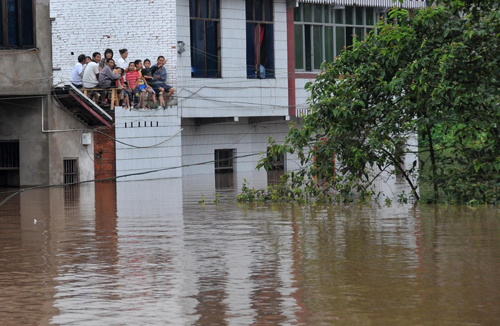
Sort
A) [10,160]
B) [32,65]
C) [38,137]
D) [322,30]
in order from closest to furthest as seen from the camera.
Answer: [32,65]
[38,137]
[10,160]
[322,30]

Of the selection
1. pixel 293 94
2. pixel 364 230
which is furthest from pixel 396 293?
pixel 293 94

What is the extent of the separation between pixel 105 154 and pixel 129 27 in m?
4.47

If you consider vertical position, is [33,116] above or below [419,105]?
above

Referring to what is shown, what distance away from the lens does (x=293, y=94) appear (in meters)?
33.7

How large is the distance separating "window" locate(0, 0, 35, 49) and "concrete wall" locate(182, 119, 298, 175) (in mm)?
7090

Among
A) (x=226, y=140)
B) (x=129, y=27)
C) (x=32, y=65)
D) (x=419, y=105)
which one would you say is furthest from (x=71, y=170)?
(x=419, y=105)

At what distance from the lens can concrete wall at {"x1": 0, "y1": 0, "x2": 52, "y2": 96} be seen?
26.6 metres

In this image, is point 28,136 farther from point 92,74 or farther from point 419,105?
point 419,105

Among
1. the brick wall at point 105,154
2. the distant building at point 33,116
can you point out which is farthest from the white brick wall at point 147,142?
the distant building at point 33,116

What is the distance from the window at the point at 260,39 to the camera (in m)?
32.4

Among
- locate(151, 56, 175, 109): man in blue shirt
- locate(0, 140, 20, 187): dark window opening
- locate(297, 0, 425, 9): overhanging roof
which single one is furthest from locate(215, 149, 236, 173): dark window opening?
locate(0, 140, 20, 187): dark window opening

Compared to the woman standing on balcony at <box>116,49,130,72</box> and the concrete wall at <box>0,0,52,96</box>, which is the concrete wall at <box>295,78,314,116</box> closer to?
the woman standing on balcony at <box>116,49,130,72</box>

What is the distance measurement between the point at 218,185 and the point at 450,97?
1154cm

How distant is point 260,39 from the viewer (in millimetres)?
32750
